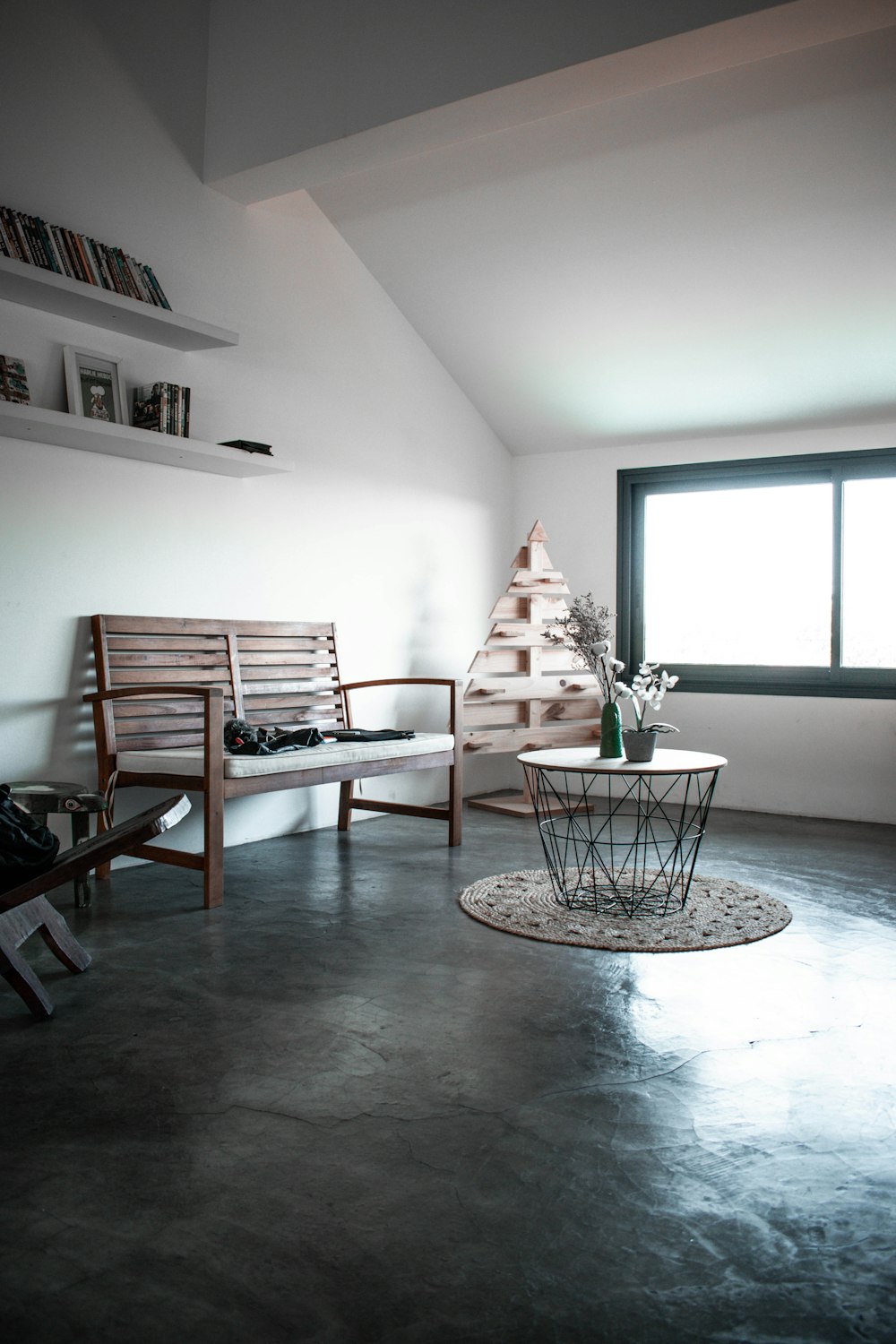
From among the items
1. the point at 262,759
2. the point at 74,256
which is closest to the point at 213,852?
the point at 262,759

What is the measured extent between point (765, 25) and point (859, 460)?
280cm

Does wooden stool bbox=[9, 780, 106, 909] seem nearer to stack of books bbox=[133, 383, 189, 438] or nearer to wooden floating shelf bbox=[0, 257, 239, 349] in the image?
stack of books bbox=[133, 383, 189, 438]

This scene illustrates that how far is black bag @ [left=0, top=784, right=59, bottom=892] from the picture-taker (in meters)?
2.44

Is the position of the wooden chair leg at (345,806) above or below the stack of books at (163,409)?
below

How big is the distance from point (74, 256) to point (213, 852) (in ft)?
6.97

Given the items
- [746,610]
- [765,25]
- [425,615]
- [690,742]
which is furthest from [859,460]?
[765,25]

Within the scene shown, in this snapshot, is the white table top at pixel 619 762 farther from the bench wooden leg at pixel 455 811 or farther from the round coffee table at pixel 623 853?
the bench wooden leg at pixel 455 811

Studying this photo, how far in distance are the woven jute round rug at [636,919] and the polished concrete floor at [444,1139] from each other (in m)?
0.10

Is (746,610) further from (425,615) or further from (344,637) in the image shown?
(344,637)

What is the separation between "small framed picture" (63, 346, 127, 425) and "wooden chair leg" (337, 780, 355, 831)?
6.30 feet

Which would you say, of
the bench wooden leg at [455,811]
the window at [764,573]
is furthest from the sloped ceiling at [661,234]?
the bench wooden leg at [455,811]

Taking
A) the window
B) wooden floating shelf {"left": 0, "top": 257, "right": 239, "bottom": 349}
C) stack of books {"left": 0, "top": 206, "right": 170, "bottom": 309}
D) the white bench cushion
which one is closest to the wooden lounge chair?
the white bench cushion

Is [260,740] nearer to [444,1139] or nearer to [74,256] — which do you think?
[74,256]

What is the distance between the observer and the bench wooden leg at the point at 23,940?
7.80 feet
